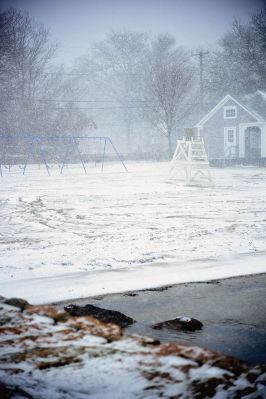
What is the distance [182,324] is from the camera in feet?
7.72

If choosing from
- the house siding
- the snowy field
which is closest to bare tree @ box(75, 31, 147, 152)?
the house siding

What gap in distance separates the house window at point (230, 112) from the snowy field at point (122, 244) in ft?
81.9

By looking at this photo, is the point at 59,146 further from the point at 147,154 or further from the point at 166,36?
the point at 166,36

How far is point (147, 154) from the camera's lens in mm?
38031

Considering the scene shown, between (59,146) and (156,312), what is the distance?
92.7ft

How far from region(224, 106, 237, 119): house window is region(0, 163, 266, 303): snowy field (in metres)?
25.0

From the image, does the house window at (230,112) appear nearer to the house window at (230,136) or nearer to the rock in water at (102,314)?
the house window at (230,136)

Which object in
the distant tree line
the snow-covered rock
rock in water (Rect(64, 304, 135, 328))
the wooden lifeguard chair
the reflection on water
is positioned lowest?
the reflection on water

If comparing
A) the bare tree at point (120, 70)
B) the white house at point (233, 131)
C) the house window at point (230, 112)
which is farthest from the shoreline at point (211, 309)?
the bare tree at point (120, 70)

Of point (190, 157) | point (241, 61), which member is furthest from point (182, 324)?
point (241, 61)

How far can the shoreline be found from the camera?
213 centimetres

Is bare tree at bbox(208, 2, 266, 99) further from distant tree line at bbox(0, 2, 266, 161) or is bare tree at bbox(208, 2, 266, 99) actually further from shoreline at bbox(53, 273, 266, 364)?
shoreline at bbox(53, 273, 266, 364)

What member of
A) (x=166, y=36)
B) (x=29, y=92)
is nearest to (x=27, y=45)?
(x=29, y=92)

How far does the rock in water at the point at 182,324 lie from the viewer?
2.33 meters
